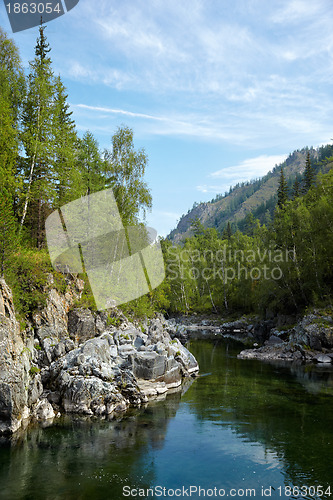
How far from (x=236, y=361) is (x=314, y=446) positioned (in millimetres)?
21894

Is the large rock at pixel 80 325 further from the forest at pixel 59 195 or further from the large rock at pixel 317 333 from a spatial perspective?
the large rock at pixel 317 333

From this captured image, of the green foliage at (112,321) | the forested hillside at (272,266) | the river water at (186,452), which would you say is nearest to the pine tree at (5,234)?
the river water at (186,452)

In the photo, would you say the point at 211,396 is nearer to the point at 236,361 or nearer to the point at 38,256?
the point at 236,361

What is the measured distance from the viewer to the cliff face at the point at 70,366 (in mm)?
18875

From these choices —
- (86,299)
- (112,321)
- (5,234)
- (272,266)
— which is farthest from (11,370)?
(272,266)

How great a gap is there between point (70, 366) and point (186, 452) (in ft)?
30.9

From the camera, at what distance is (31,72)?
33.3 meters

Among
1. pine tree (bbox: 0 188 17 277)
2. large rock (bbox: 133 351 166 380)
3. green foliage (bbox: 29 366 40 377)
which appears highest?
pine tree (bbox: 0 188 17 277)

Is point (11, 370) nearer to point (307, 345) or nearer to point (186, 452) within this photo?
point (186, 452)

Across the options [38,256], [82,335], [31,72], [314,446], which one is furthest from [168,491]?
[31,72]

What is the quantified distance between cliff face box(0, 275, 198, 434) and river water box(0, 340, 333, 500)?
1.24 meters

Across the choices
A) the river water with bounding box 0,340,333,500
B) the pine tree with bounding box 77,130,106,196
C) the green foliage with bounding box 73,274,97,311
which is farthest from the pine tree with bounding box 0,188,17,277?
the pine tree with bounding box 77,130,106,196

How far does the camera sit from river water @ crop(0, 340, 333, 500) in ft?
43.3

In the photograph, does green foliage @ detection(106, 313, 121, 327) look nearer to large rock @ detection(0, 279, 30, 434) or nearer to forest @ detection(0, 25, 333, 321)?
forest @ detection(0, 25, 333, 321)
